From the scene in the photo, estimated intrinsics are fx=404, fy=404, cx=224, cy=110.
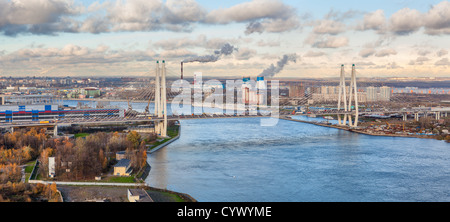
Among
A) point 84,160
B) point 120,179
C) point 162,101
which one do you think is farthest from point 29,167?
point 162,101

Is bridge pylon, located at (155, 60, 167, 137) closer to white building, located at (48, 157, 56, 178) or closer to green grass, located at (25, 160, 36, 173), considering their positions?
green grass, located at (25, 160, 36, 173)

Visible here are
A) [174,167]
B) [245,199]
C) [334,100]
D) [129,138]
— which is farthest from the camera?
[334,100]

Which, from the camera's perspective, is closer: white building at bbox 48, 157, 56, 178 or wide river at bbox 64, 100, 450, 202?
wide river at bbox 64, 100, 450, 202

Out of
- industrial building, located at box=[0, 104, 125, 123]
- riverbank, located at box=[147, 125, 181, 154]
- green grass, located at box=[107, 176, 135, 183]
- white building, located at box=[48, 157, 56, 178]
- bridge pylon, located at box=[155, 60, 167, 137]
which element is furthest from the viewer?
industrial building, located at box=[0, 104, 125, 123]

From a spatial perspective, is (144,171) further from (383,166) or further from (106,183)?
(383,166)

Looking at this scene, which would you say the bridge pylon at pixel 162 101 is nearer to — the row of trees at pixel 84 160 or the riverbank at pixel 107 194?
the row of trees at pixel 84 160

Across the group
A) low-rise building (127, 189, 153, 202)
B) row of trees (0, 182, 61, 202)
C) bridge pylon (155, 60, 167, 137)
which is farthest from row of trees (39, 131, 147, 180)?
bridge pylon (155, 60, 167, 137)

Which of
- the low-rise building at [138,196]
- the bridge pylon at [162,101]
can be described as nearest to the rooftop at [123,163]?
the low-rise building at [138,196]

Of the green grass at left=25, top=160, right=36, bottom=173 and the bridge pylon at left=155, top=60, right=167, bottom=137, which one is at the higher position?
the bridge pylon at left=155, top=60, right=167, bottom=137
